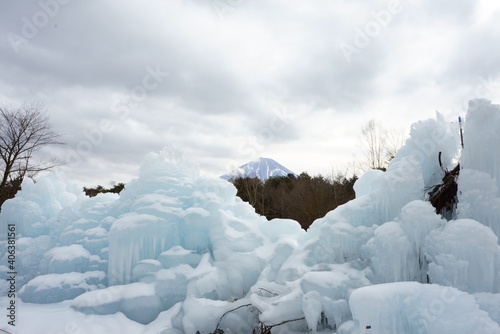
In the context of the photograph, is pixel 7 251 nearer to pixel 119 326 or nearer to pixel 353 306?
pixel 119 326

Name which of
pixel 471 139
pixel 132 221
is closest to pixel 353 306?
pixel 471 139

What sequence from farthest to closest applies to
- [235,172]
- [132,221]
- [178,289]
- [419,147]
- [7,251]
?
[235,172]
[7,251]
[132,221]
[178,289]
[419,147]

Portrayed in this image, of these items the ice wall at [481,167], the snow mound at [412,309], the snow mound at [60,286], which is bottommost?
the snow mound at [60,286]

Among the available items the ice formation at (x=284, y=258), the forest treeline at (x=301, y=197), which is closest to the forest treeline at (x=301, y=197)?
the forest treeline at (x=301, y=197)

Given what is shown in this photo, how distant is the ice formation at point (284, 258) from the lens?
3.45 meters

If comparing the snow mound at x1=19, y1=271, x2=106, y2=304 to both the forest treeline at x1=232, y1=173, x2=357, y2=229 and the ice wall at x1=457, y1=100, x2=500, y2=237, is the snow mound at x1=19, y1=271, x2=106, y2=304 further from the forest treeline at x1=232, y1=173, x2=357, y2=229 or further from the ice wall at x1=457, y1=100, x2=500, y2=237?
the forest treeline at x1=232, y1=173, x2=357, y2=229

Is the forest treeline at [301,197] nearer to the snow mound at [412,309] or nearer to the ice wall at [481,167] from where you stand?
the ice wall at [481,167]

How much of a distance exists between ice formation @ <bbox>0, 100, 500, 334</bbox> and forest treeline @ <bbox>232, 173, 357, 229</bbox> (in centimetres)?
1107

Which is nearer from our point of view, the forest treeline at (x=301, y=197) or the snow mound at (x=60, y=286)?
the snow mound at (x=60, y=286)

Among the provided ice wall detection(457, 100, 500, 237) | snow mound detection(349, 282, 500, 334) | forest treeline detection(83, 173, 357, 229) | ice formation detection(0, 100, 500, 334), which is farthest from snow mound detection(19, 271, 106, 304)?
forest treeline detection(83, 173, 357, 229)

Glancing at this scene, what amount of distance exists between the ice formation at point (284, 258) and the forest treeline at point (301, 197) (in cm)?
1107

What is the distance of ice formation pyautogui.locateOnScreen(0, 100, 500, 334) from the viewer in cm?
345

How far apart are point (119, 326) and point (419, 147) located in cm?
548

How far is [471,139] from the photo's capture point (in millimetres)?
4160
